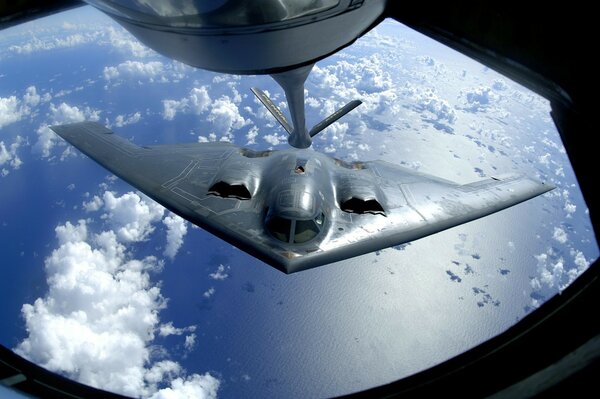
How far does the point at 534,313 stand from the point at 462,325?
129 ft

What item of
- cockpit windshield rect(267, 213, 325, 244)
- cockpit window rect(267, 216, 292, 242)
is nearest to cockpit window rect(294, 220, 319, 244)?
cockpit windshield rect(267, 213, 325, 244)

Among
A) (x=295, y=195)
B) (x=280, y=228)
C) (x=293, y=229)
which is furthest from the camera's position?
(x=295, y=195)

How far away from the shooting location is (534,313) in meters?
2.38

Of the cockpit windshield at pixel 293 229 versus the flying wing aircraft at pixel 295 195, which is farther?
the flying wing aircraft at pixel 295 195

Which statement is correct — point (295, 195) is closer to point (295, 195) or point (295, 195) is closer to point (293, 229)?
point (295, 195)

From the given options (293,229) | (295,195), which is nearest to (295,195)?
(295,195)

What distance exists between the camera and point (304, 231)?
32.8 ft

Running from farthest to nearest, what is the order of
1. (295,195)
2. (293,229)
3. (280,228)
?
(295,195) → (280,228) → (293,229)

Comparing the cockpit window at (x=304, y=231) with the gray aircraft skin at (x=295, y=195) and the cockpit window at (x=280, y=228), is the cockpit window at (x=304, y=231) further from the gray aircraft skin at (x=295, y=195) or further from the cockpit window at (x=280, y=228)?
the cockpit window at (x=280, y=228)

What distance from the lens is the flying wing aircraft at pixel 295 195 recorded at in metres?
10.1

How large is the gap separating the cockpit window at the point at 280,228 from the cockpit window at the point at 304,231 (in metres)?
0.29

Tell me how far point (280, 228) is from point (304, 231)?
0.82m

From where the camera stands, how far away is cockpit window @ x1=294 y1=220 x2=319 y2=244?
9938 millimetres

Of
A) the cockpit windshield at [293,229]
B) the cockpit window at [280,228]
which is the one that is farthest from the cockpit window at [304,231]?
the cockpit window at [280,228]
